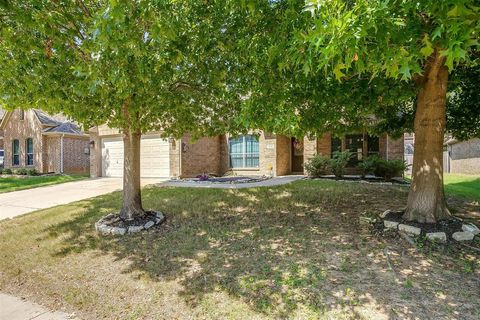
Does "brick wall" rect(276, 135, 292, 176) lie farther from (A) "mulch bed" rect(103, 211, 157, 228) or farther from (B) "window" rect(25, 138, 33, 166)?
(B) "window" rect(25, 138, 33, 166)

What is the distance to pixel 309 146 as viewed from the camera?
14.8 m

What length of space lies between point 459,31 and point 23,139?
2676 centimetres

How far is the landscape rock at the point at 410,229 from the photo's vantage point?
5.39m

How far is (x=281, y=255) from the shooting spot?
16.6 feet

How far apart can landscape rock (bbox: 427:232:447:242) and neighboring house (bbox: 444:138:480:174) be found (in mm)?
15765

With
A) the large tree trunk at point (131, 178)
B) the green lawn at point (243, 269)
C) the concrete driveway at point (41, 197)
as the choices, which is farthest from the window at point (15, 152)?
the large tree trunk at point (131, 178)

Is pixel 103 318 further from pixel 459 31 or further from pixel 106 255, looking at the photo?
pixel 459 31

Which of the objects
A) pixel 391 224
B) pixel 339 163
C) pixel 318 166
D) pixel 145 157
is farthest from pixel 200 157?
pixel 391 224

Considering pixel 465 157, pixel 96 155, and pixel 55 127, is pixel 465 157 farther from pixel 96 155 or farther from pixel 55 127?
pixel 55 127

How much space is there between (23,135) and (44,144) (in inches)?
111

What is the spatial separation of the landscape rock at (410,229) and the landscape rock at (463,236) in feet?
1.80

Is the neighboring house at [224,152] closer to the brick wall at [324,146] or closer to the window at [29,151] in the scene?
the brick wall at [324,146]

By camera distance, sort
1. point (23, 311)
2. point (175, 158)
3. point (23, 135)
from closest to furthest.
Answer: point (23, 311), point (175, 158), point (23, 135)

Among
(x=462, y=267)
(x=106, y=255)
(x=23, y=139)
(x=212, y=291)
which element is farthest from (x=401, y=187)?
(x=23, y=139)
